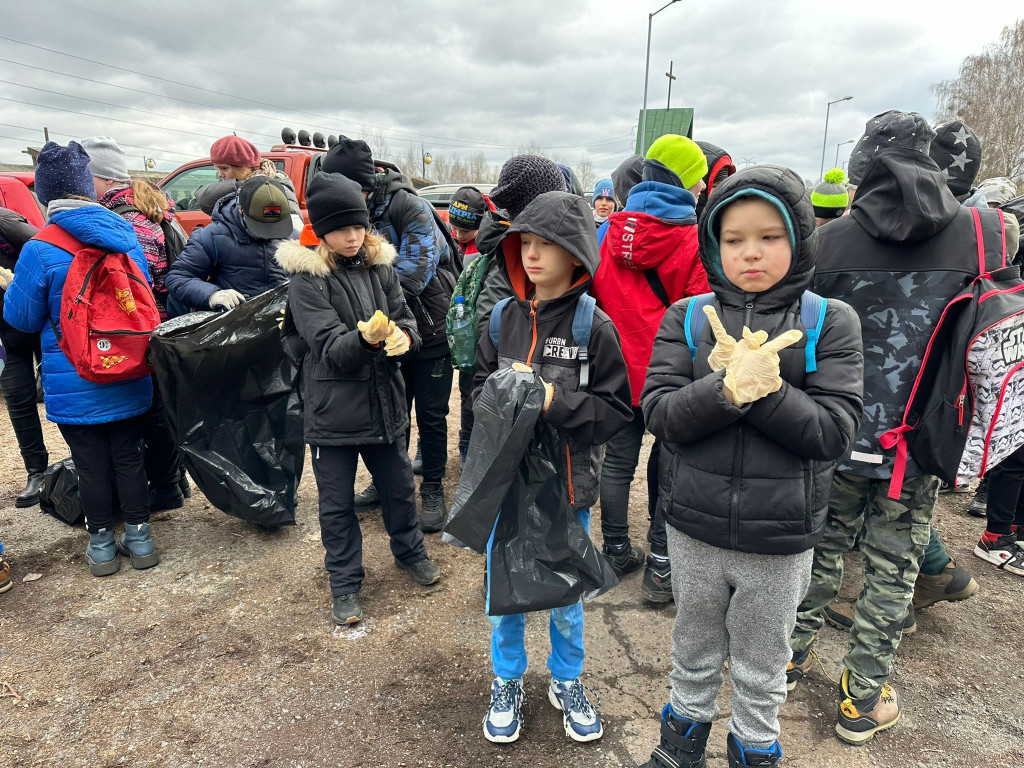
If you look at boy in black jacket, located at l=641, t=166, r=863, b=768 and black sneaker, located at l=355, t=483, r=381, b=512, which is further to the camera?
black sneaker, located at l=355, t=483, r=381, b=512

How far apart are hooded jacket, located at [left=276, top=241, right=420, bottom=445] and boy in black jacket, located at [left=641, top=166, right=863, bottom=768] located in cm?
144

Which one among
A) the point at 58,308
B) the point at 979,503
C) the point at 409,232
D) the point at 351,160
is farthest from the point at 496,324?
the point at 979,503

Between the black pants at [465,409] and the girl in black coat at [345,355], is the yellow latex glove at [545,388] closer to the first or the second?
the girl in black coat at [345,355]

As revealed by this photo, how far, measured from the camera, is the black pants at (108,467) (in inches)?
125

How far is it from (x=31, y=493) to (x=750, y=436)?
4660 mm

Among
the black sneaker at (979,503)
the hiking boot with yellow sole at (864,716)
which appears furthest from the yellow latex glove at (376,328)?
the black sneaker at (979,503)

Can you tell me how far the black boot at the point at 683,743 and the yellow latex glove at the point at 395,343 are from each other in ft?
5.55

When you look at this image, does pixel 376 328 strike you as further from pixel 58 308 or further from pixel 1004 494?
pixel 1004 494

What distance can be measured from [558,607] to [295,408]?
2113 millimetres

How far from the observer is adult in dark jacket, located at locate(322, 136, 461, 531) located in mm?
3324

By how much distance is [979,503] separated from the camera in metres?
4.01

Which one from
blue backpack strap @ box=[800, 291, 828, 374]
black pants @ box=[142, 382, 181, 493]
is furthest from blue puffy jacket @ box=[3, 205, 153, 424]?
blue backpack strap @ box=[800, 291, 828, 374]

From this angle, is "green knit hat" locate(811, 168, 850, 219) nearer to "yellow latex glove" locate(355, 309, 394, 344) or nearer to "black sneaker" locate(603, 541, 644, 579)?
"black sneaker" locate(603, 541, 644, 579)

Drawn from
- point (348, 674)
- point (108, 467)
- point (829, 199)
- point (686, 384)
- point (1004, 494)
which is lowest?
point (348, 674)
